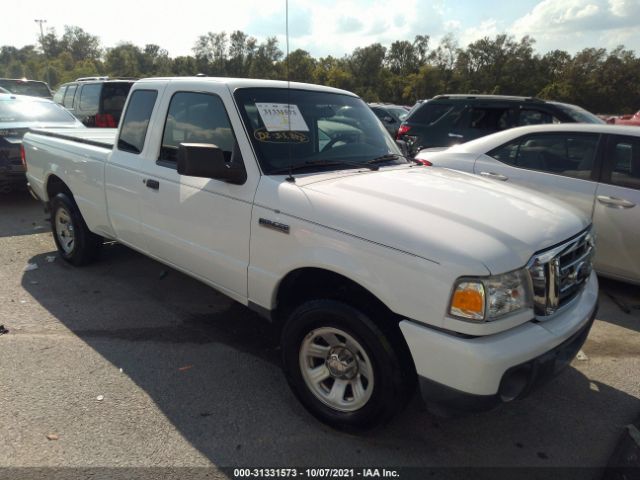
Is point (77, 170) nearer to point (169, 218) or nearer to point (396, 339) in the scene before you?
point (169, 218)

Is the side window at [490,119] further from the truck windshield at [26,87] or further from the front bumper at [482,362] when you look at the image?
the truck windshield at [26,87]

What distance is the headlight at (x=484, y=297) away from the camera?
2143 mm

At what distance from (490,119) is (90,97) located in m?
8.86

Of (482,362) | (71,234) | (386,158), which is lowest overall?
(71,234)

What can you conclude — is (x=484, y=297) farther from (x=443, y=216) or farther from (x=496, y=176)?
(x=496, y=176)

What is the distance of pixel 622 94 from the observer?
48.1 meters

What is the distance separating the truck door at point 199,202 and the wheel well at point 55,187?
1.78 m

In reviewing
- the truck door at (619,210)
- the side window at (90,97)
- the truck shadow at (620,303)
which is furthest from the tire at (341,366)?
the side window at (90,97)

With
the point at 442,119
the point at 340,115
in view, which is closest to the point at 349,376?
the point at 340,115

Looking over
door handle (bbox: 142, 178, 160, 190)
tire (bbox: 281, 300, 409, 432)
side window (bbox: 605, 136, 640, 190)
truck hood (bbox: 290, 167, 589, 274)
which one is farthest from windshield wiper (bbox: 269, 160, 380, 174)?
side window (bbox: 605, 136, 640, 190)

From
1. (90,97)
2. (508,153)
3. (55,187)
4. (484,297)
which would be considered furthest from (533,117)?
(90,97)

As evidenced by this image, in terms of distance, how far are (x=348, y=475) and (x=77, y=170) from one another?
378cm

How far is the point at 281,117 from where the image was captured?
3.25 metres

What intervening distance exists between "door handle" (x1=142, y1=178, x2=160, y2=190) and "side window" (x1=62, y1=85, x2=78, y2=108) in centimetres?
991
